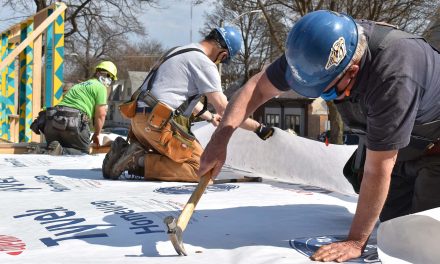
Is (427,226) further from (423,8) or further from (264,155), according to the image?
(423,8)

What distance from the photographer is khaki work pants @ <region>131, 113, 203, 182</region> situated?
386 centimetres

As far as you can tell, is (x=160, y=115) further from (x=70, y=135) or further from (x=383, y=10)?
(x=383, y=10)

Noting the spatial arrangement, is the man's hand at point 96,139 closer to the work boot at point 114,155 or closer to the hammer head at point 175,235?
the work boot at point 114,155

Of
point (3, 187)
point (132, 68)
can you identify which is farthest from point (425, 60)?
point (132, 68)

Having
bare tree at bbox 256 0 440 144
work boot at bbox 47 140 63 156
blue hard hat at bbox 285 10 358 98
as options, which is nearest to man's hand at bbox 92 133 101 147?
work boot at bbox 47 140 63 156

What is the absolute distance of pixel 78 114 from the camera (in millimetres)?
6027

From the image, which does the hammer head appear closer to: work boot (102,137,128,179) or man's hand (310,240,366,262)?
man's hand (310,240,366,262)

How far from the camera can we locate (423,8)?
1288 centimetres

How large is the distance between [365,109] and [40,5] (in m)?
15.4

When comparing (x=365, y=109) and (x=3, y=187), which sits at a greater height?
(x=365, y=109)

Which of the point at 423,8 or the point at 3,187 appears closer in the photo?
the point at 3,187

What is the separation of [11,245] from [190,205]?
27.5 inches

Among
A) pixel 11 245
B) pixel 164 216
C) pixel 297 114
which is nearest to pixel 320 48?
pixel 164 216

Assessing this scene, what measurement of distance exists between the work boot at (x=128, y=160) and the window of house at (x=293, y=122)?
3149 centimetres
